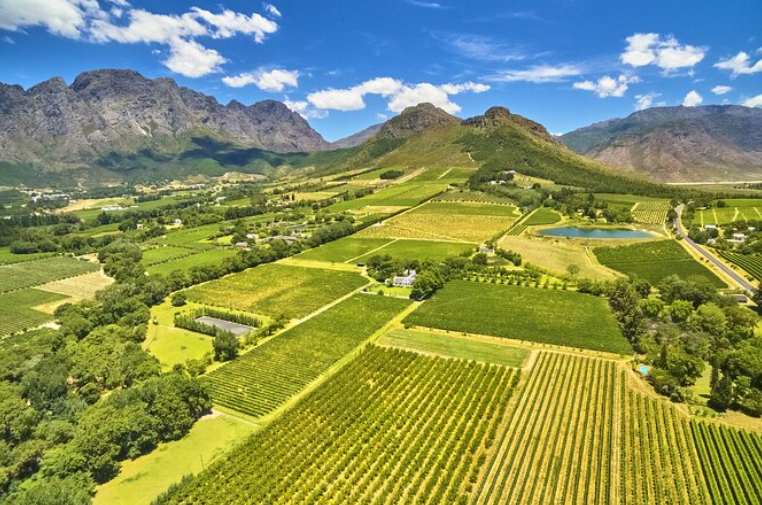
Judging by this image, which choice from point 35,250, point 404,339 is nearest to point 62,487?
point 404,339

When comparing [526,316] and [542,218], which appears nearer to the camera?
[526,316]

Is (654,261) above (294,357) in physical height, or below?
above

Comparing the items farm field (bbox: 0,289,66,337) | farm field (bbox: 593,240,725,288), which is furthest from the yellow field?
farm field (bbox: 0,289,66,337)

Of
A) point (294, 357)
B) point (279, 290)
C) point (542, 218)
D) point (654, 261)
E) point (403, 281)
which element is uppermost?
point (542, 218)

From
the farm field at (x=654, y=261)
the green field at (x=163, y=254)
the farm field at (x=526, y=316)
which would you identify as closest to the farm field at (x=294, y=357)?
the farm field at (x=526, y=316)

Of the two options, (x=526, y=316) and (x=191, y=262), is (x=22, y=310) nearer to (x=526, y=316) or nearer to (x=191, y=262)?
(x=191, y=262)

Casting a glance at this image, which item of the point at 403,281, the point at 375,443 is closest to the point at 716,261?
the point at 403,281

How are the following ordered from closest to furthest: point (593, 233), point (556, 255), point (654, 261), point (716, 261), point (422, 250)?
point (716, 261), point (654, 261), point (556, 255), point (422, 250), point (593, 233)
